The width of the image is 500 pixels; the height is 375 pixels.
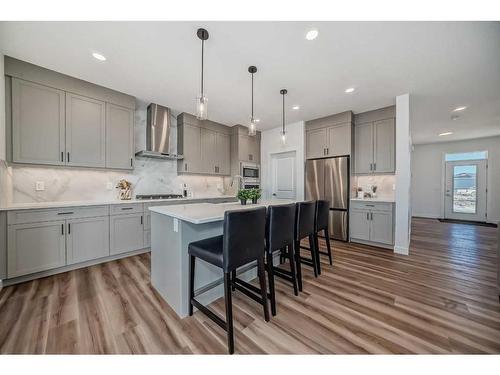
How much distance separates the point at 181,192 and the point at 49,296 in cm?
261

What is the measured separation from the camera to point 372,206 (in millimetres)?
3646

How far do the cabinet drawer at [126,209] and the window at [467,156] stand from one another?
A: 9.26 m

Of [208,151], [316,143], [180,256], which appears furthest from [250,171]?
[180,256]

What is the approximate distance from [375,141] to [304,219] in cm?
273

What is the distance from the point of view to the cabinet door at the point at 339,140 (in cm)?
394

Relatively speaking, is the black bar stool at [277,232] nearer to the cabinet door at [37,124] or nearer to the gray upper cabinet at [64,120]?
the gray upper cabinet at [64,120]

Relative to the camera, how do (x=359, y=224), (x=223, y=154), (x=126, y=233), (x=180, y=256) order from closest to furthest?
(x=180, y=256) < (x=126, y=233) < (x=359, y=224) < (x=223, y=154)

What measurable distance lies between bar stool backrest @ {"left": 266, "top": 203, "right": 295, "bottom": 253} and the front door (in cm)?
769

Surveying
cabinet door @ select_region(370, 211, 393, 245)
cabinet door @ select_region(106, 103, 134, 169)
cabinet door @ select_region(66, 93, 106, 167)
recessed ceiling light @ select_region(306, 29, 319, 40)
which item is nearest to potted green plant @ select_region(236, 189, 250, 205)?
recessed ceiling light @ select_region(306, 29, 319, 40)

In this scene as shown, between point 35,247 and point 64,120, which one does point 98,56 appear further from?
point 35,247

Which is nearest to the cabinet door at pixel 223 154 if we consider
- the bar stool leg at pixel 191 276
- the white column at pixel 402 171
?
the bar stool leg at pixel 191 276

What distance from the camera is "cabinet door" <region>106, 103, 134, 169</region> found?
308cm

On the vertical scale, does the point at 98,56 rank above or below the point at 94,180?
above
